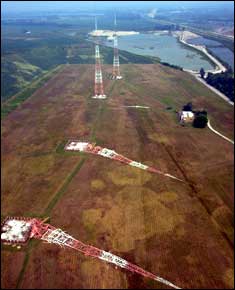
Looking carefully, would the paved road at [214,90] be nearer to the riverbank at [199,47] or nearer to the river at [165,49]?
the riverbank at [199,47]

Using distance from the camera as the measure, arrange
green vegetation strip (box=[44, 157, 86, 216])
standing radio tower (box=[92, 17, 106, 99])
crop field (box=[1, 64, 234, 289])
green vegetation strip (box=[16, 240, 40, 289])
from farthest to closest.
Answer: standing radio tower (box=[92, 17, 106, 99])
green vegetation strip (box=[44, 157, 86, 216])
crop field (box=[1, 64, 234, 289])
green vegetation strip (box=[16, 240, 40, 289])

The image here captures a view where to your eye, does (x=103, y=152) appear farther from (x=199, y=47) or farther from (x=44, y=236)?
(x=199, y=47)

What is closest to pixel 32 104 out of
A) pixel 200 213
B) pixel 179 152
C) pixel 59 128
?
pixel 59 128

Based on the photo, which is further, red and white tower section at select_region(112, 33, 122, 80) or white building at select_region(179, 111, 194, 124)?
red and white tower section at select_region(112, 33, 122, 80)

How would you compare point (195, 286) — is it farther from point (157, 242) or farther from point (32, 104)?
point (32, 104)

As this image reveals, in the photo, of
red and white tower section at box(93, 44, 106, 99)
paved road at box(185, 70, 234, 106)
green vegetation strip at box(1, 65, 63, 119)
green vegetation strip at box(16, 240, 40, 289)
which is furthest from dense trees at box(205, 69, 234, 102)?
green vegetation strip at box(16, 240, 40, 289)

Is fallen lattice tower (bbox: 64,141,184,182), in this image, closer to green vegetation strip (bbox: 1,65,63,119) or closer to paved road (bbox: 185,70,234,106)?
green vegetation strip (bbox: 1,65,63,119)
